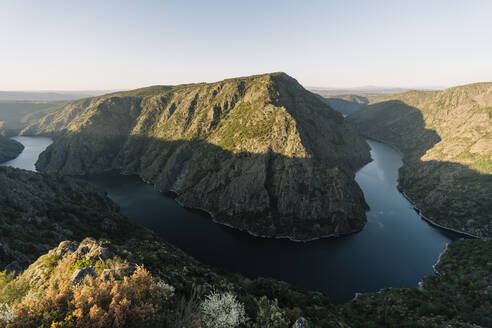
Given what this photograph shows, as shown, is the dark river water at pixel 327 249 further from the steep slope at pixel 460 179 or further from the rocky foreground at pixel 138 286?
the steep slope at pixel 460 179

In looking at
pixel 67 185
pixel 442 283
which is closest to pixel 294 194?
pixel 442 283

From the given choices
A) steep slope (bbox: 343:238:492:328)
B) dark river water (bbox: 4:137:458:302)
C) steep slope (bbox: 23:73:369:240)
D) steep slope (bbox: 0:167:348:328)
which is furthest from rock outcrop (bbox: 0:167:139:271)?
steep slope (bbox: 343:238:492:328)

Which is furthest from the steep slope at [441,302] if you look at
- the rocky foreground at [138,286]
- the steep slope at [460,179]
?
the steep slope at [460,179]

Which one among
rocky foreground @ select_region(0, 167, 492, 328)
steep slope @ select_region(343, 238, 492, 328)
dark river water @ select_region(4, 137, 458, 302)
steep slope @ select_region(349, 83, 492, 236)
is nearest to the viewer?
rocky foreground @ select_region(0, 167, 492, 328)

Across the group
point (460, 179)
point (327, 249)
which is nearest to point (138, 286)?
point (327, 249)

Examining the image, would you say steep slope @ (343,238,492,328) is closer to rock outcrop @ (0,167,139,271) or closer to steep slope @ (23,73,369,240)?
steep slope @ (23,73,369,240)

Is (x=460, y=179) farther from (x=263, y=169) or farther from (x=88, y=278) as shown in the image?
(x=88, y=278)
